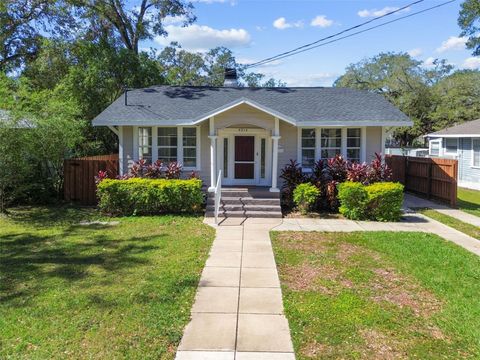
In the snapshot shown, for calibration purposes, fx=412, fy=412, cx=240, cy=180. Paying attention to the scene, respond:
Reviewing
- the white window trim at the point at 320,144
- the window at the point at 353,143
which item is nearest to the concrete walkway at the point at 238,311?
the white window trim at the point at 320,144

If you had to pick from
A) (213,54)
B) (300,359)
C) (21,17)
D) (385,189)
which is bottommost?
(300,359)

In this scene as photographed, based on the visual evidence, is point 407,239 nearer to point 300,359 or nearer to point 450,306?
point 450,306

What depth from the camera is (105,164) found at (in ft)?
44.6

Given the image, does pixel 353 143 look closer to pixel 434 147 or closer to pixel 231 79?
pixel 231 79

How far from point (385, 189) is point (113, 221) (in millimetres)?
7500

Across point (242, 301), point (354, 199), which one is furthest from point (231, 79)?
point (242, 301)

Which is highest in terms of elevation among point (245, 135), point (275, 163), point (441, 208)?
point (245, 135)

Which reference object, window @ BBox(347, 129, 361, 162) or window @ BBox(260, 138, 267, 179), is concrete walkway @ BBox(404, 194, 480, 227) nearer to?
window @ BBox(347, 129, 361, 162)

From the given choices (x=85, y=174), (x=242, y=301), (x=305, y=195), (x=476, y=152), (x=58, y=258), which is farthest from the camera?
(x=476, y=152)

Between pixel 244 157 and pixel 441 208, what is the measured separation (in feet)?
22.3

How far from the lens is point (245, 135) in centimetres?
1409

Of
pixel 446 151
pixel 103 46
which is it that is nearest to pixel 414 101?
pixel 446 151

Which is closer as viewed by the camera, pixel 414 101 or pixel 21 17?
pixel 21 17

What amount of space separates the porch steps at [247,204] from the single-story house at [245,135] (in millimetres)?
755
